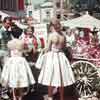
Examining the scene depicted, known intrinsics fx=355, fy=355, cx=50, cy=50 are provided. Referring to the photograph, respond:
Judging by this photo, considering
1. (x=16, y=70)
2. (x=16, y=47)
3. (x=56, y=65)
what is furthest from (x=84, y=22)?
(x=16, y=70)

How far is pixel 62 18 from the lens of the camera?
5531 mm

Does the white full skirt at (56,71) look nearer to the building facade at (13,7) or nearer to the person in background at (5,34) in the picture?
the person in background at (5,34)

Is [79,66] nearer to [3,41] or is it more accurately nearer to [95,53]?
[95,53]

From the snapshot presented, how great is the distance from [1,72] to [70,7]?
4.94 ft

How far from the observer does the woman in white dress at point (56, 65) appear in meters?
4.88

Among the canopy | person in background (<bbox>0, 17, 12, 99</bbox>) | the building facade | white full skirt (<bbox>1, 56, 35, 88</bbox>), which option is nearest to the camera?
white full skirt (<bbox>1, 56, 35, 88</bbox>)

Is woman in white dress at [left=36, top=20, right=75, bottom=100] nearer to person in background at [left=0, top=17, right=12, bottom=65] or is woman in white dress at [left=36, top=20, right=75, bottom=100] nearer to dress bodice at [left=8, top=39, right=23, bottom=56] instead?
dress bodice at [left=8, top=39, right=23, bottom=56]

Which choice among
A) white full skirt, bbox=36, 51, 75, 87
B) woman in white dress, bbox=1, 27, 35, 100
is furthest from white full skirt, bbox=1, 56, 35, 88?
white full skirt, bbox=36, 51, 75, 87

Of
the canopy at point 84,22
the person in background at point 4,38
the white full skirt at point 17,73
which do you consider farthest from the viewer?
the canopy at point 84,22

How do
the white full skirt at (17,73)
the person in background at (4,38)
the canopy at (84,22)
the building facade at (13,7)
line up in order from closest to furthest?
the white full skirt at (17,73) → the person in background at (4,38) → the canopy at (84,22) → the building facade at (13,7)

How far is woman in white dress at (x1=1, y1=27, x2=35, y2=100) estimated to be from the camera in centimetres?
484

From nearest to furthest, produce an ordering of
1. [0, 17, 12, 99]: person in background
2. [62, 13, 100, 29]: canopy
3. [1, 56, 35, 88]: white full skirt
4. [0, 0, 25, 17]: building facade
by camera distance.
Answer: [1, 56, 35, 88]: white full skirt < [0, 17, 12, 99]: person in background < [62, 13, 100, 29]: canopy < [0, 0, 25, 17]: building facade

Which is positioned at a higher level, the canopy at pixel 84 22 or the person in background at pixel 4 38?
the canopy at pixel 84 22

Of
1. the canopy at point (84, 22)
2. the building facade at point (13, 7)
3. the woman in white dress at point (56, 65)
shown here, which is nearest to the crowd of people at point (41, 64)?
the woman in white dress at point (56, 65)
